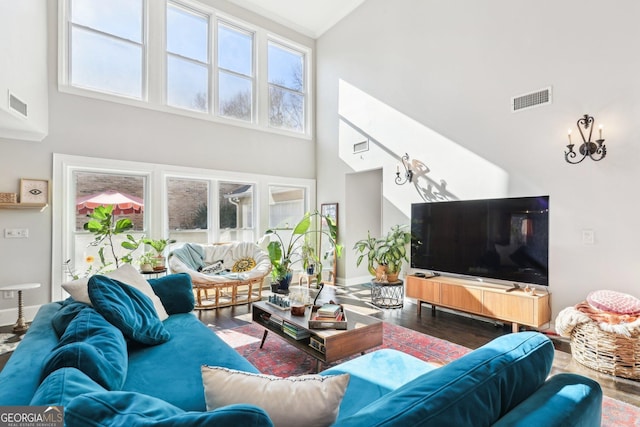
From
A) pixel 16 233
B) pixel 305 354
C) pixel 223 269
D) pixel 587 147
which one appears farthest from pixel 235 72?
pixel 587 147

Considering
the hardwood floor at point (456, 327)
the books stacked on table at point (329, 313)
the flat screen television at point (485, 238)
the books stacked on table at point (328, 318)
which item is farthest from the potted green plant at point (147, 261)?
the flat screen television at point (485, 238)

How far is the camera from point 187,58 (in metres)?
5.61

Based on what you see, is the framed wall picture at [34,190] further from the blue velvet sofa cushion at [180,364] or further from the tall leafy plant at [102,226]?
the blue velvet sofa cushion at [180,364]

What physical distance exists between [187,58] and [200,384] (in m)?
5.61

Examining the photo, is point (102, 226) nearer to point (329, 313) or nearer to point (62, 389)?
point (329, 313)

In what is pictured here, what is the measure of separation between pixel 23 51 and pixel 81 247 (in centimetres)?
253

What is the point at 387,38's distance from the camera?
18.0 ft

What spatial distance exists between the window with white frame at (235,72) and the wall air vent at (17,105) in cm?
285

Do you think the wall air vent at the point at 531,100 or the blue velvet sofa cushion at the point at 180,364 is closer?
the blue velvet sofa cushion at the point at 180,364

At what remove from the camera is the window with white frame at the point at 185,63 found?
473cm

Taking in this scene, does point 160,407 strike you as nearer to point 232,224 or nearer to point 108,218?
point 108,218

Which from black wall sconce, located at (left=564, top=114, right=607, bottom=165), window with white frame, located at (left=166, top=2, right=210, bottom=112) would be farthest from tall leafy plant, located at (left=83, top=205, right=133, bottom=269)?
black wall sconce, located at (left=564, top=114, right=607, bottom=165)

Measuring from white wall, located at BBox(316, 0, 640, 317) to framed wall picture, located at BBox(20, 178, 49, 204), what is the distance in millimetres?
4696

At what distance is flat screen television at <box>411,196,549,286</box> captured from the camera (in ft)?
11.5
